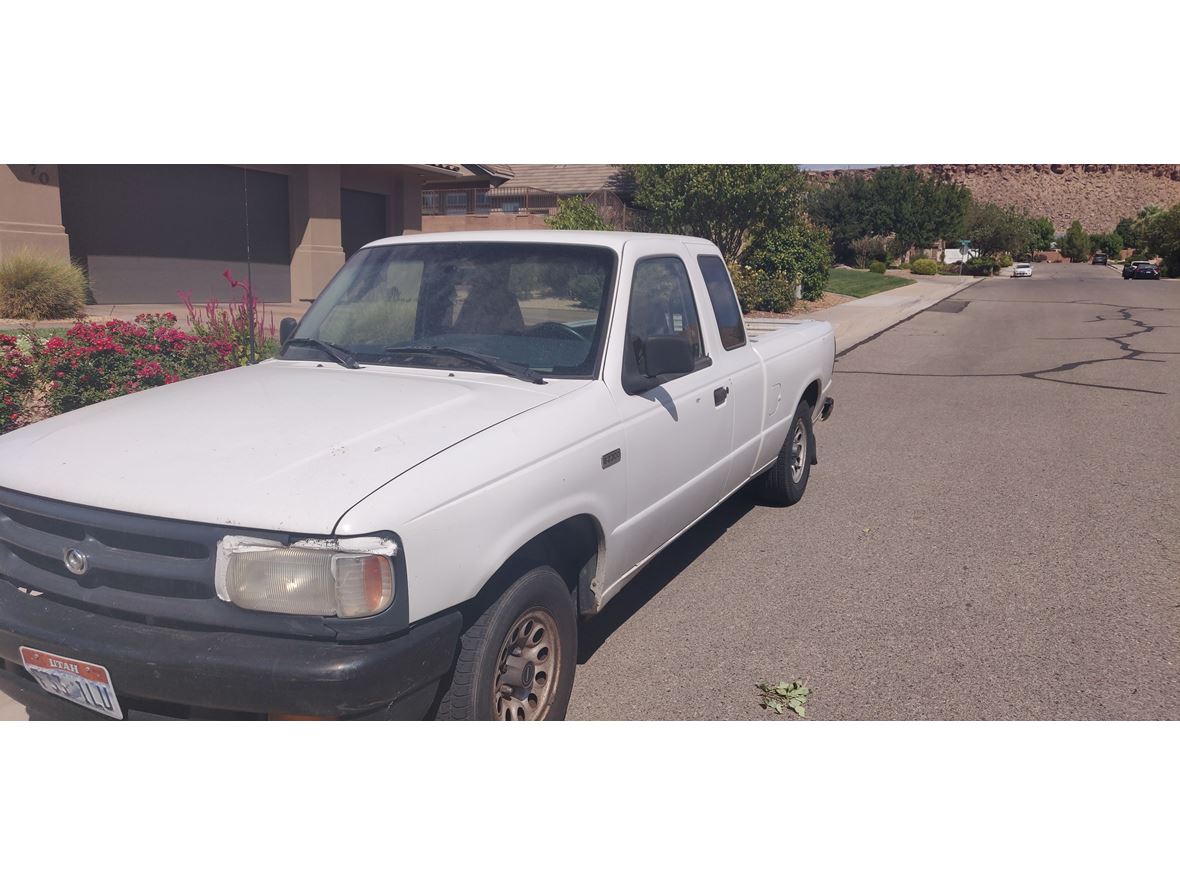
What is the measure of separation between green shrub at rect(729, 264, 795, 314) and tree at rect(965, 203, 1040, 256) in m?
61.8

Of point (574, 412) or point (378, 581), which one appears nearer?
point (378, 581)

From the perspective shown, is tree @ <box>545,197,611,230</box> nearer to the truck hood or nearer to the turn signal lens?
the truck hood

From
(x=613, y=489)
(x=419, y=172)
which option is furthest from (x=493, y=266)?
(x=419, y=172)

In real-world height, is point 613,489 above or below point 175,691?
above

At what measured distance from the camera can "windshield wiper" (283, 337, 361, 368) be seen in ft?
→ 14.2

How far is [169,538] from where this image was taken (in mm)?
2850

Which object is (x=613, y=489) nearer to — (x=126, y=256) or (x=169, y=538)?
(x=169, y=538)

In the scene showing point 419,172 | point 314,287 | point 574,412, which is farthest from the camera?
point 419,172

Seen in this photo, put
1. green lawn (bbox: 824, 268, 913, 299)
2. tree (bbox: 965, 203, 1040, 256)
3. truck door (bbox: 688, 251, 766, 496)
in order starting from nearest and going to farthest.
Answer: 1. truck door (bbox: 688, 251, 766, 496)
2. green lawn (bbox: 824, 268, 913, 299)
3. tree (bbox: 965, 203, 1040, 256)

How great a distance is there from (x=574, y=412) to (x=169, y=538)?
1.54m

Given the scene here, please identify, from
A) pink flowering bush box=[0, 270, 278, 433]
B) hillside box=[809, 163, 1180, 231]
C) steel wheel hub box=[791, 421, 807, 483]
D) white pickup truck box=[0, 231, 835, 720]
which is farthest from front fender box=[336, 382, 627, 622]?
hillside box=[809, 163, 1180, 231]

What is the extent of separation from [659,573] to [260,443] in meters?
2.97

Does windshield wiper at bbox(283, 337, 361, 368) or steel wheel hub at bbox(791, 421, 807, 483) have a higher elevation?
windshield wiper at bbox(283, 337, 361, 368)

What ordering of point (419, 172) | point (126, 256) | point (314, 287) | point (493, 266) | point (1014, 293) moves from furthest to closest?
point (1014, 293)
point (419, 172)
point (314, 287)
point (126, 256)
point (493, 266)
